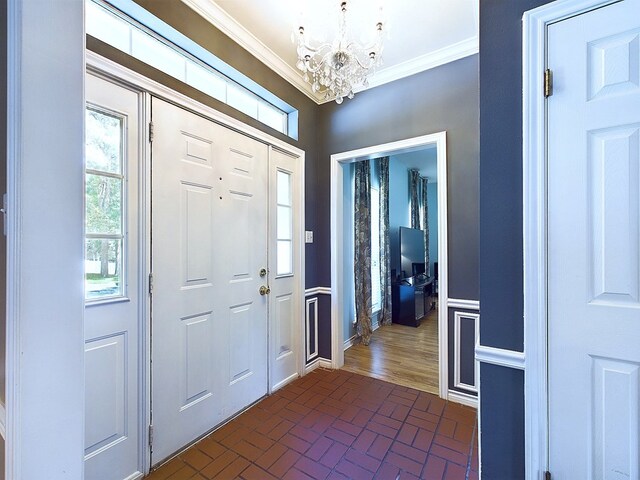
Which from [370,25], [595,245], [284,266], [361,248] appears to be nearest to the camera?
[595,245]

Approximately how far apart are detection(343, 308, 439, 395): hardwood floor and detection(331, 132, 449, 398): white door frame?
0.27 m

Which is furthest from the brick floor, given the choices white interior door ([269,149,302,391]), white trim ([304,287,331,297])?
white trim ([304,287,331,297])

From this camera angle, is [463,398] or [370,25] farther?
[463,398]

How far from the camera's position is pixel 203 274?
1867 millimetres

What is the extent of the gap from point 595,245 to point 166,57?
2.41 meters

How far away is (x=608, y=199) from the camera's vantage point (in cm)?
96

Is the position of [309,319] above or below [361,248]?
below

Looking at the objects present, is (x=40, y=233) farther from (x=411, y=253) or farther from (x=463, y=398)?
(x=411, y=253)

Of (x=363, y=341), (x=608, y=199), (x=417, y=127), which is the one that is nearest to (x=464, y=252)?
(x=417, y=127)

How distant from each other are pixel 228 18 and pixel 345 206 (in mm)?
2054

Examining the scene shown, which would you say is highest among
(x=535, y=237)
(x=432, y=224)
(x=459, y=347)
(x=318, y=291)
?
(x=432, y=224)

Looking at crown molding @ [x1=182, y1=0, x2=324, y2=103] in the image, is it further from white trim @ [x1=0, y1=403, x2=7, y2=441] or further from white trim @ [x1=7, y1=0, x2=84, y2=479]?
white trim @ [x1=0, y1=403, x2=7, y2=441]

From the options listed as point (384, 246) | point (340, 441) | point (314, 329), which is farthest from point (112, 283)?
point (384, 246)

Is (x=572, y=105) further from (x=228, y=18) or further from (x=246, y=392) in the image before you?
(x=246, y=392)
